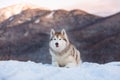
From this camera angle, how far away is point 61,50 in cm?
465

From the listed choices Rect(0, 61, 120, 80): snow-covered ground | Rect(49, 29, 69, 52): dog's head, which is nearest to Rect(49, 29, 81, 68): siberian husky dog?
Rect(49, 29, 69, 52): dog's head

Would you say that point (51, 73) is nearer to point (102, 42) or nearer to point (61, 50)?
point (61, 50)

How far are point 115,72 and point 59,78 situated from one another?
1.81ft

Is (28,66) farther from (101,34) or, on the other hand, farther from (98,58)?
(101,34)

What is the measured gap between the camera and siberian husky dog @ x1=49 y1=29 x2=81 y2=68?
181 inches

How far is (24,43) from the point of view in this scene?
13.7 metres

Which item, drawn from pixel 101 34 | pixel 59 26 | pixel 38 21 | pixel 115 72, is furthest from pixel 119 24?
pixel 115 72

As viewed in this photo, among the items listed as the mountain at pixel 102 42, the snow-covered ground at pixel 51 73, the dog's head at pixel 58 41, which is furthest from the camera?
the mountain at pixel 102 42

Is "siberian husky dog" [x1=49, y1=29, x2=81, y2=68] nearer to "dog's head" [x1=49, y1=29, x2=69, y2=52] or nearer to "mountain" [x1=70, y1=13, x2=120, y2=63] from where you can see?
"dog's head" [x1=49, y1=29, x2=69, y2=52]

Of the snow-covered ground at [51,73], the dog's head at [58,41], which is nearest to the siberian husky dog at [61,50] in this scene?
the dog's head at [58,41]

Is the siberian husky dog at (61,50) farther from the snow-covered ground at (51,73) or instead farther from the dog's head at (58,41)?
the snow-covered ground at (51,73)

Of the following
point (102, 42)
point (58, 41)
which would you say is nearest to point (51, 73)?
point (58, 41)

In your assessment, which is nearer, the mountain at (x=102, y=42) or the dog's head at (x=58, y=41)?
the dog's head at (x=58, y=41)

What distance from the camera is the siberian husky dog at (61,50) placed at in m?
4.60
